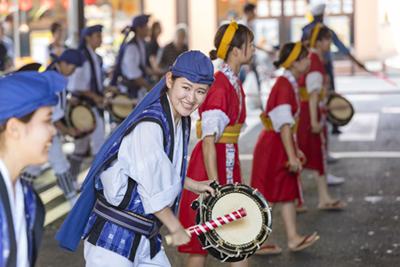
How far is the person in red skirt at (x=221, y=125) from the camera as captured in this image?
342 centimetres

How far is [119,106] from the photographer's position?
7.69m

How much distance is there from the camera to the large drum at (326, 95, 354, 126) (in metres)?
6.52

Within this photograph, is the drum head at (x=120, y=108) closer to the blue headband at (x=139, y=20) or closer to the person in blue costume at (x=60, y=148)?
the blue headband at (x=139, y=20)

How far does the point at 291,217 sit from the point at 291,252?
289 mm

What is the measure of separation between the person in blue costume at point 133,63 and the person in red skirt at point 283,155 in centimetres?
352

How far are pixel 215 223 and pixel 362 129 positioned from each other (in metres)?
8.48

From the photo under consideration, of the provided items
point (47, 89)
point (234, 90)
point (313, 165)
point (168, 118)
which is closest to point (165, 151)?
point (168, 118)

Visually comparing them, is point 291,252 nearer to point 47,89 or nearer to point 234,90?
point 234,90

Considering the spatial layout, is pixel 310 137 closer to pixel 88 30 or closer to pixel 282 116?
pixel 282 116

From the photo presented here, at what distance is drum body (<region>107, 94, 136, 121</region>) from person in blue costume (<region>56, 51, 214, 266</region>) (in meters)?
5.05

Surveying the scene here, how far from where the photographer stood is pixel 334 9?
21688 mm

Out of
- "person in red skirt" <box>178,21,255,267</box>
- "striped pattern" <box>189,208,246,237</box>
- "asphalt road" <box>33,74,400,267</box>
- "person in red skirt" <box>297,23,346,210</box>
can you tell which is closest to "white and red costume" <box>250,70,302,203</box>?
"asphalt road" <box>33,74,400,267</box>

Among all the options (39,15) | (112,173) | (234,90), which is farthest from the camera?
(39,15)

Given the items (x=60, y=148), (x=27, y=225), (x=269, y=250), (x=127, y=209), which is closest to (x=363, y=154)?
(x=269, y=250)
